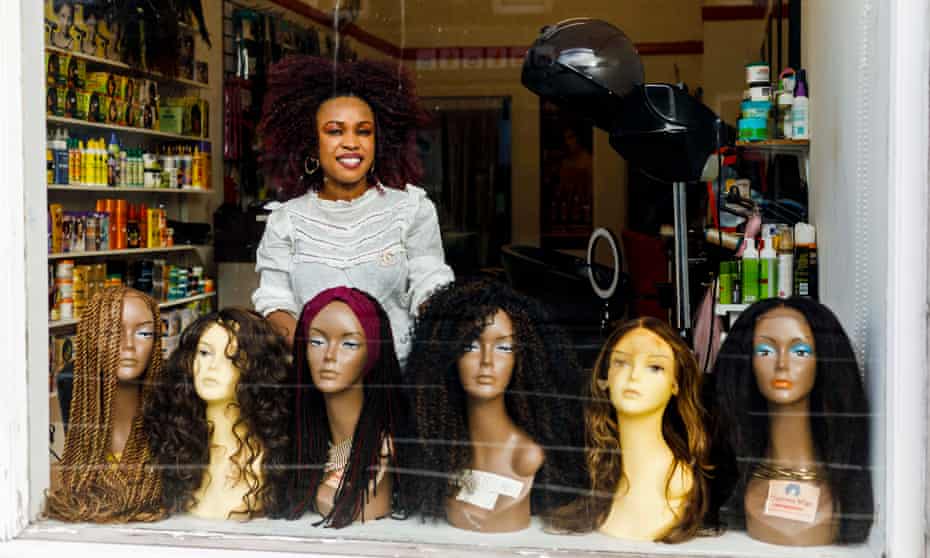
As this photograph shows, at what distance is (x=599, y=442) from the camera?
234 centimetres

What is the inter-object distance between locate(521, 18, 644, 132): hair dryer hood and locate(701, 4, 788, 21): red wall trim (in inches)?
26.5

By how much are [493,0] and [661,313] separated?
1.36 m

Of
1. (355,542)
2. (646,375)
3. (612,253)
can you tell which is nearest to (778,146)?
(612,253)

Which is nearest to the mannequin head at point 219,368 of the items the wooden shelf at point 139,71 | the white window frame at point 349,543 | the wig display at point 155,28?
the white window frame at point 349,543

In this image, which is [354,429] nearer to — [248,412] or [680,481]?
[248,412]

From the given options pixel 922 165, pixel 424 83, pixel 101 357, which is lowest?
pixel 101 357

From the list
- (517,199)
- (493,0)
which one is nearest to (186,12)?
(493,0)

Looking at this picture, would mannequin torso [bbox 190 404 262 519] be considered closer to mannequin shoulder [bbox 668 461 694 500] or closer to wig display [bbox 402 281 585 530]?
wig display [bbox 402 281 585 530]

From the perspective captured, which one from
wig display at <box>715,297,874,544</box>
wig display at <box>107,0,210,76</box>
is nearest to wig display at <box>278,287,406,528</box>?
wig display at <box>715,297,874,544</box>

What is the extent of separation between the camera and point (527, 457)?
235 centimetres

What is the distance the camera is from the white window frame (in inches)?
82.9

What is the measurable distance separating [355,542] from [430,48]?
1567 mm

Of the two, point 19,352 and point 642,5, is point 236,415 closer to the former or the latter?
point 19,352

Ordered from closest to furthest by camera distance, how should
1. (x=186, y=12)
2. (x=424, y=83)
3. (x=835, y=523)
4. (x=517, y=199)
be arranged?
1. (x=835, y=523)
2. (x=424, y=83)
3. (x=517, y=199)
4. (x=186, y=12)
